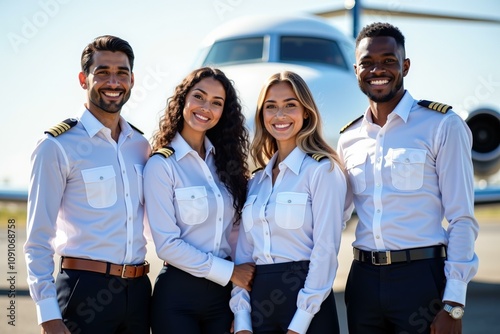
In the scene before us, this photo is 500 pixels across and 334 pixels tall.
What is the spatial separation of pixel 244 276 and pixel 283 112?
1.03m

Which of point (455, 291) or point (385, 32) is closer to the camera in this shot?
point (455, 291)

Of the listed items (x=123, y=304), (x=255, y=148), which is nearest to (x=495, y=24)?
(x=255, y=148)

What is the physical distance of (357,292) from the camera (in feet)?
11.5

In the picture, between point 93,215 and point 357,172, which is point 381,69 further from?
point 93,215

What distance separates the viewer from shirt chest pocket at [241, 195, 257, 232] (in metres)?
3.64

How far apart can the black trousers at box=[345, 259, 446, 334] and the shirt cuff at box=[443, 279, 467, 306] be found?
0.33 feet

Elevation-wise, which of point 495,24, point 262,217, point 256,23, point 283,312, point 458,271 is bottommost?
point 283,312

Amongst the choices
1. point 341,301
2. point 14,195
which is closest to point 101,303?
point 341,301

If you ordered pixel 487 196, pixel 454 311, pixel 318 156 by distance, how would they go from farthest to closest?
pixel 487 196 < pixel 318 156 < pixel 454 311

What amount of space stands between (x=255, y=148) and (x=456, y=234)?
1.41 metres

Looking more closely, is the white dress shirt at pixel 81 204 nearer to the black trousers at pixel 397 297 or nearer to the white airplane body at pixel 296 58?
the black trousers at pixel 397 297

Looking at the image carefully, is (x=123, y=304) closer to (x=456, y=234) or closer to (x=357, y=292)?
(x=357, y=292)

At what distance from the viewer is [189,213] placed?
365 centimetres

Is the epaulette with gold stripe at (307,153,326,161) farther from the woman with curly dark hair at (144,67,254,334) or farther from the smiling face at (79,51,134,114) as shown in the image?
the smiling face at (79,51,134,114)
